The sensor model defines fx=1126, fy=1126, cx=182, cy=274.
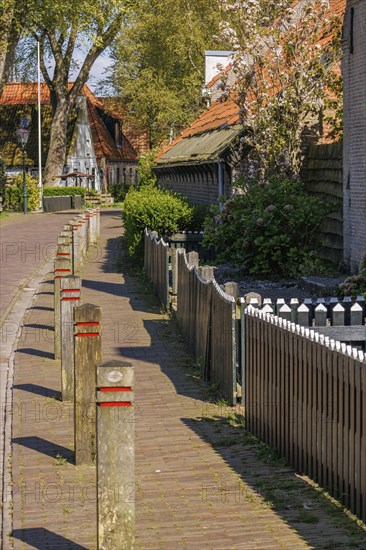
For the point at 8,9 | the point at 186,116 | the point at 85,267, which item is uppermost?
the point at 8,9

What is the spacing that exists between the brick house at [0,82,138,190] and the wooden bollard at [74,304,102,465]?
227ft

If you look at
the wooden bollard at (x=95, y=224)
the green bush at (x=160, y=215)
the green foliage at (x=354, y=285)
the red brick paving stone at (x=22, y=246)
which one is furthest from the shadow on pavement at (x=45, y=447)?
the wooden bollard at (x=95, y=224)

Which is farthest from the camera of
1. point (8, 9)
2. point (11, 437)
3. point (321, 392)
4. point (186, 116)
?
point (186, 116)

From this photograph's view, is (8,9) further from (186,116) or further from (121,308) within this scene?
(121,308)

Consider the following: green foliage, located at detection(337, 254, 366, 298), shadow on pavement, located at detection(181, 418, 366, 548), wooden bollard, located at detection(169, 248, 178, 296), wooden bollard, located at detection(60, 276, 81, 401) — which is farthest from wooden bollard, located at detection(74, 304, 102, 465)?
wooden bollard, located at detection(169, 248, 178, 296)

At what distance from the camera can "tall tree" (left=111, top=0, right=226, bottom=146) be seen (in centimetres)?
6619

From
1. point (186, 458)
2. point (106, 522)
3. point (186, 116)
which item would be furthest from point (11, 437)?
point (186, 116)

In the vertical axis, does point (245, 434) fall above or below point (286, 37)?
below

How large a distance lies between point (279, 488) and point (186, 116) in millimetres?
61897

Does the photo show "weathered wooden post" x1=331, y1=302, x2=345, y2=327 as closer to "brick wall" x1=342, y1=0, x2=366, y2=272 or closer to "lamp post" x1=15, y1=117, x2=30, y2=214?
"brick wall" x1=342, y1=0, x2=366, y2=272

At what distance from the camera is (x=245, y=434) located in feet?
32.0

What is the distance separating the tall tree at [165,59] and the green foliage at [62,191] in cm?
607

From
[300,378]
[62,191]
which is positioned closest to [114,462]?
[300,378]

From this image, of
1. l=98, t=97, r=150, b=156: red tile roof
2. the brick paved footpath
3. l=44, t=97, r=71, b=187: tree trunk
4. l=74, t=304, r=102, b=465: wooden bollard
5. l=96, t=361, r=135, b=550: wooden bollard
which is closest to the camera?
l=96, t=361, r=135, b=550: wooden bollard
